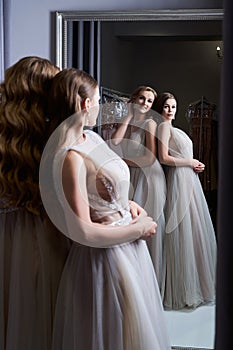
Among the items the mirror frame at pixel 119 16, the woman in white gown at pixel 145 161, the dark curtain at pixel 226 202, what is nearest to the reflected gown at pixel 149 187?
the woman in white gown at pixel 145 161

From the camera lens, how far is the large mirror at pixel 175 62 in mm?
1764

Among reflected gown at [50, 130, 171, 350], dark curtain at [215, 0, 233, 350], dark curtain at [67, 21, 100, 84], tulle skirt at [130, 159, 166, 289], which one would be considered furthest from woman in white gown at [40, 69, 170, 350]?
dark curtain at [215, 0, 233, 350]

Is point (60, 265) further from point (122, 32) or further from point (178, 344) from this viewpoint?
point (122, 32)

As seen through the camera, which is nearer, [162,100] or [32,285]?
[32,285]

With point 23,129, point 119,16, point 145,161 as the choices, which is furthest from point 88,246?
point 119,16

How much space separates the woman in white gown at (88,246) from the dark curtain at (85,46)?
0.38m

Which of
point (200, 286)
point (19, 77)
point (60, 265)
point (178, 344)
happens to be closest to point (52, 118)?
point (19, 77)

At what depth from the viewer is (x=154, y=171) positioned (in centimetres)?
178

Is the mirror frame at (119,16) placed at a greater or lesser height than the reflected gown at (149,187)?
greater

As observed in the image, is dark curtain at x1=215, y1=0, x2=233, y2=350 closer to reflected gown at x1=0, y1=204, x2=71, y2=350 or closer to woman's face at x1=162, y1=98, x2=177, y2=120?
reflected gown at x1=0, y1=204, x2=71, y2=350

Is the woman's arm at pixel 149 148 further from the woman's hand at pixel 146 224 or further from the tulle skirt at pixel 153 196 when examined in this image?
the woman's hand at pixel 146 224

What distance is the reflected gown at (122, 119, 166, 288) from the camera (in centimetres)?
176

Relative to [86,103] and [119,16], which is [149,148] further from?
[119,16]

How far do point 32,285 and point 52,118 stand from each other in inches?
18.6
